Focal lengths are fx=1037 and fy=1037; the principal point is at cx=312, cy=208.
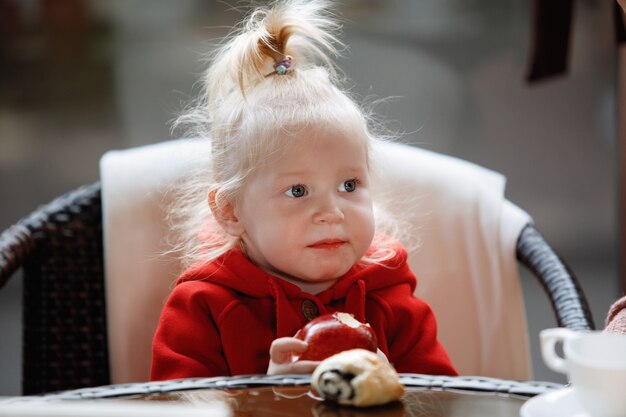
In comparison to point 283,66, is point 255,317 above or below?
below

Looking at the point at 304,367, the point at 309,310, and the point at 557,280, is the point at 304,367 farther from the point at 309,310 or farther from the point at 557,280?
the point at 557,280

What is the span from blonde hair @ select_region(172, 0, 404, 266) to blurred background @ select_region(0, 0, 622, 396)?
0.95 m

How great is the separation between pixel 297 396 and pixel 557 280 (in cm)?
55

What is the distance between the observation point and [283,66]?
1.20 meters

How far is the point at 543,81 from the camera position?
2223 millimetres

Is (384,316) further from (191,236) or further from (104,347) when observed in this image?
(104,347)

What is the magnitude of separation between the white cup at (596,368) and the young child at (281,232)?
44 cm

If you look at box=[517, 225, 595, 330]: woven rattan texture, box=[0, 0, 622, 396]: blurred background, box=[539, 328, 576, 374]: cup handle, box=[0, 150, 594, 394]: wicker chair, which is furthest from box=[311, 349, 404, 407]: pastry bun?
box=[0, 0, 622, 396]: blurred background

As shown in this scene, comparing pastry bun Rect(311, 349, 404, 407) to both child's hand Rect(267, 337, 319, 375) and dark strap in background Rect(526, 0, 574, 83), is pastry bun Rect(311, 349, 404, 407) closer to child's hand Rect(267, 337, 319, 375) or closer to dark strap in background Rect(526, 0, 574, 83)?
child's hand Rect(267, 337, 319, 375)

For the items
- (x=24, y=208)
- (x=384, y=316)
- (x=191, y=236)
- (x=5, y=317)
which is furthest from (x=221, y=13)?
(x=384, y=316)

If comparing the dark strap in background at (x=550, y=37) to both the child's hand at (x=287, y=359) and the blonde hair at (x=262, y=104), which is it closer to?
the blonde hair at (x=262, y=104)

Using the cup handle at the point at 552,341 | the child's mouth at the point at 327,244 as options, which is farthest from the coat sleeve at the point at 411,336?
the cup handle at the point at 552,341

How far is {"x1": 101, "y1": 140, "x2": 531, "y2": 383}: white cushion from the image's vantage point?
135 cm

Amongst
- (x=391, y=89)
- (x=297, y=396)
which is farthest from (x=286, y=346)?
(x=391, y=89)
